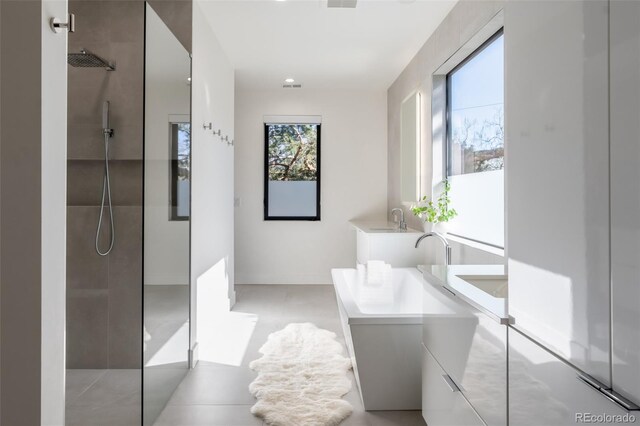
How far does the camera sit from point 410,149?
4238 mm

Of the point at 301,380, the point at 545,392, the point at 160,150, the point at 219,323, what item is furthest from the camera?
the point at 219,323

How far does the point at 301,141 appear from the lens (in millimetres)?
5531

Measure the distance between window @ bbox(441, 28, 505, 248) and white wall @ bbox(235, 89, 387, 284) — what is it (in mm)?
2033

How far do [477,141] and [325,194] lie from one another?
2.78 metres

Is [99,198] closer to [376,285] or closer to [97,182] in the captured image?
[97,182]

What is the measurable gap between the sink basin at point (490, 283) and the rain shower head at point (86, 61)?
2.33 metres

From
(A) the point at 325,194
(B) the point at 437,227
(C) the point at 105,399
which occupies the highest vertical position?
(A) the point at 325,194

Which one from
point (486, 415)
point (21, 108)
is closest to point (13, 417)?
point (21, 108)

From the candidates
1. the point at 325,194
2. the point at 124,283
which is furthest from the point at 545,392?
the point at 325,194

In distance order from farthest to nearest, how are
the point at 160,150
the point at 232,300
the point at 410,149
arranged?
the point at 232,300, the point at 410,149, the point at 160,150

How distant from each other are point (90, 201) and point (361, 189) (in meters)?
3.57

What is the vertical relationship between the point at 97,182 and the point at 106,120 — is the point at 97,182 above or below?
below

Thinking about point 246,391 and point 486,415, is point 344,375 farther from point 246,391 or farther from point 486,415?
point 486,415

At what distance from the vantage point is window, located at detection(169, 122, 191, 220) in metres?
2.38
